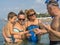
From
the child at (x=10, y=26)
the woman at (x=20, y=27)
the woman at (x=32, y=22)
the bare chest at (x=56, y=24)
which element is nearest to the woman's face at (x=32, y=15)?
the woman at (x=32, y=22)

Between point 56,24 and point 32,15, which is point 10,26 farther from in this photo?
point 56,24

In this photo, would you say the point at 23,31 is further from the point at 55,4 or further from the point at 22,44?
the point at 55,4

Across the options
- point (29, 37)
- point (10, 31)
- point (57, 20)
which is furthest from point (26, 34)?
point (57, 20)

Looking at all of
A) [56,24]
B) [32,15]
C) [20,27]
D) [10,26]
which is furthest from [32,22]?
[56,24]

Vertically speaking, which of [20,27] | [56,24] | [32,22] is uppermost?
[56,24]

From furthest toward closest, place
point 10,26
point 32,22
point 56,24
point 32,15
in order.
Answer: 1. point 10,26
2. point 32,22
3. point 32,15
4. point 56,24

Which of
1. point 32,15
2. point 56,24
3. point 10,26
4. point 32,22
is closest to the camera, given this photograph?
point 56,24

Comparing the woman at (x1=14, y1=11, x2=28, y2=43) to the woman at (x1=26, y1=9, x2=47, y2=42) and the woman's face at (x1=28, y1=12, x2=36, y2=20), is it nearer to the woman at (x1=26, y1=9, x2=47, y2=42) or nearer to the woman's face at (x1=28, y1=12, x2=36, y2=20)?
the woman at (x1=26, y1=9, x2=47, y2=42)

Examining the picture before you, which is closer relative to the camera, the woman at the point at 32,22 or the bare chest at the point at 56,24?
the bare chest at the point at 56,24

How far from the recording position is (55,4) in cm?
449

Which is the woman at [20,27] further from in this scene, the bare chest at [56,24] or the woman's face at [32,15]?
the bare chest at [56,24]

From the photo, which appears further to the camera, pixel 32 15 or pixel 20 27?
pixel 20 27

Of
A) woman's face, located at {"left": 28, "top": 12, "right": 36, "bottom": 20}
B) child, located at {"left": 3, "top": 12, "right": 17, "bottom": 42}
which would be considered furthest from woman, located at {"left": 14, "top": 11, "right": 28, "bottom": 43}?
woman's face, located at {"left": 28, "top": 12, "right": 36, "bottom": 20}

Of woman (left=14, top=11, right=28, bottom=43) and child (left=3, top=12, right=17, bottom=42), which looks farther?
child (left=3, top=12, right=17, bottom=42)
